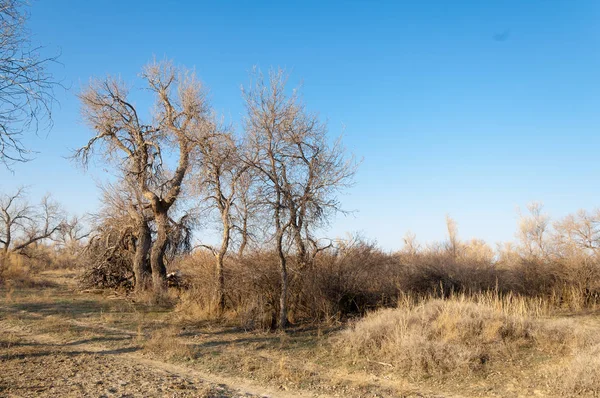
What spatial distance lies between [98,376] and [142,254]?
521 inches

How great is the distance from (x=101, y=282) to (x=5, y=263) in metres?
8.55

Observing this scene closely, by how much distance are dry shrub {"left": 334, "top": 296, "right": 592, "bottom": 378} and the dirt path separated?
2491 millimetres

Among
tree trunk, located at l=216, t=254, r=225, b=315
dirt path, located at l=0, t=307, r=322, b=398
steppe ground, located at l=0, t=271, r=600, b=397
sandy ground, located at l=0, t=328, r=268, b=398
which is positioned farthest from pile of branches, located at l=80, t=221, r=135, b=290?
sandy ground, located at l=0, t=328, r=268, b=398

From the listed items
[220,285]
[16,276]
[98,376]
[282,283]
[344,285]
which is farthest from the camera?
[16,276]

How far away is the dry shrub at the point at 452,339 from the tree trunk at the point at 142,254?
495 inches

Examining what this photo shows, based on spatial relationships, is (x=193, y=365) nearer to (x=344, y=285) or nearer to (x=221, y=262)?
(x=221, y=262)

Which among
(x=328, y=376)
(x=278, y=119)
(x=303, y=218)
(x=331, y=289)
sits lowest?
(x=328, y=376)

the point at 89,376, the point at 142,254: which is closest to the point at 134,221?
the point at 142,254

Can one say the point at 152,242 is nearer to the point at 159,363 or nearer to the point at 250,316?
the point at 250,316

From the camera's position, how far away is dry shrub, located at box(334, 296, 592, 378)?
8258 millimetres

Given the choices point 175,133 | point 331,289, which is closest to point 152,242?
point 175,133

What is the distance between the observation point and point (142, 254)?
2064cm

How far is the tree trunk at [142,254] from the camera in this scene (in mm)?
20312

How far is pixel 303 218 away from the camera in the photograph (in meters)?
12.9
